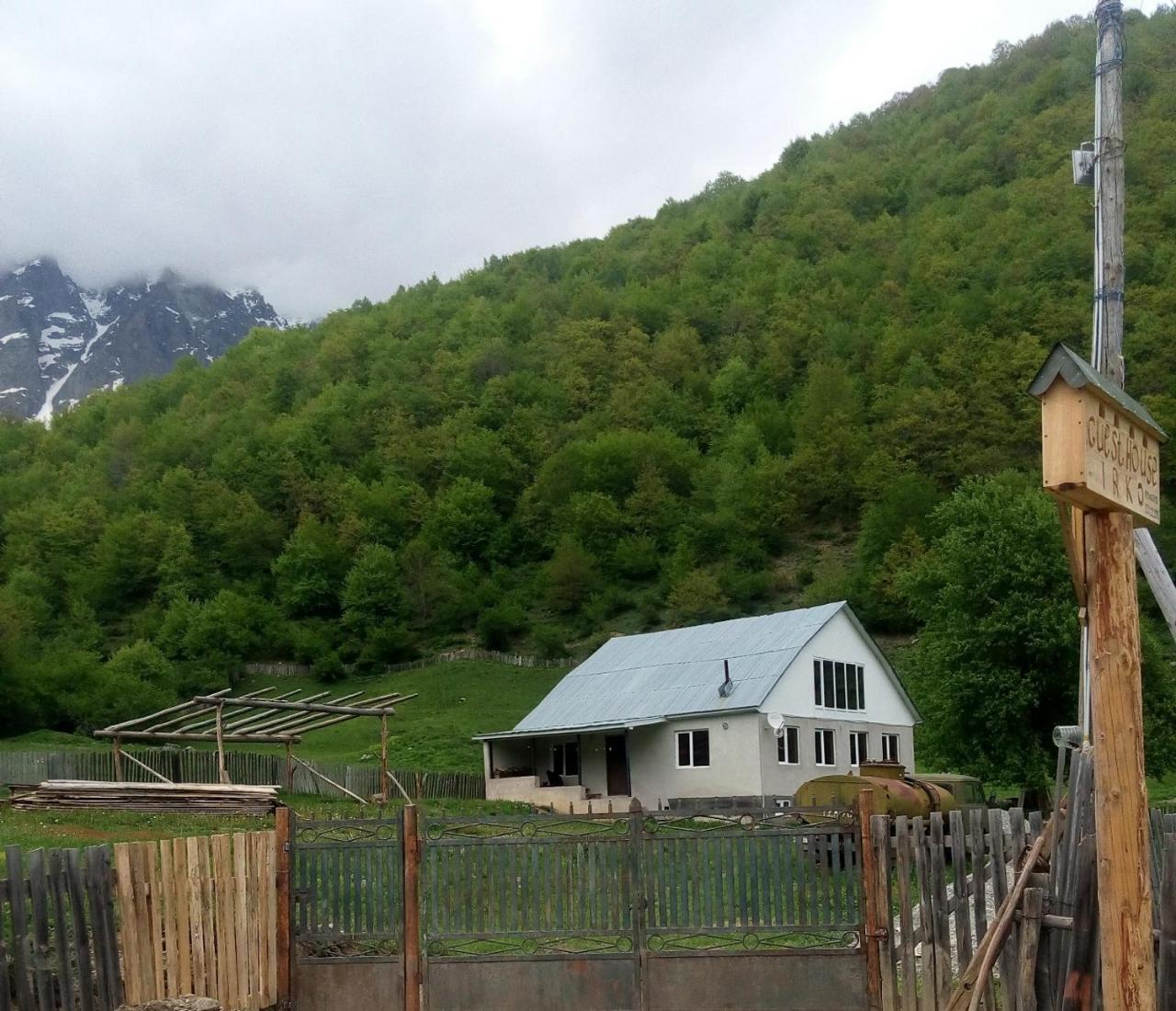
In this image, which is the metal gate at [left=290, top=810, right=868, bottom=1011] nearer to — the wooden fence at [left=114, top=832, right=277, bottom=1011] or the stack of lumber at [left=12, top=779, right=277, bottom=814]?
the wooden fence at [left=114, top=832, right=277, bottom=1011]

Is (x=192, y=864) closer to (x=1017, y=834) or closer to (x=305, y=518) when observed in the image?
(x=1017, y=834)

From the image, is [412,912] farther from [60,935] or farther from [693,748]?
[693,748]

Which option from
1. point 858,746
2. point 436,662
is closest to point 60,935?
point 858,746

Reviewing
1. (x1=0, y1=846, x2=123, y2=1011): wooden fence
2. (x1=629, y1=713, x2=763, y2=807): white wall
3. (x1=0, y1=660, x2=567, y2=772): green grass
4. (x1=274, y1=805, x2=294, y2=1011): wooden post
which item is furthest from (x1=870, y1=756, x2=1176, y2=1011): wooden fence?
(x1=0, y1=660, x2=567, y2=772): green grass

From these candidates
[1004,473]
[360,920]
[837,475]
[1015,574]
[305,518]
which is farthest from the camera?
[305,518]

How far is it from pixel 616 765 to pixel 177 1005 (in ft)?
109

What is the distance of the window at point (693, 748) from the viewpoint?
39344mm

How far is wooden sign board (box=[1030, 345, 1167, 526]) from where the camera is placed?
18.2 ft

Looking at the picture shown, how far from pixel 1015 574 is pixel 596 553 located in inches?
2554

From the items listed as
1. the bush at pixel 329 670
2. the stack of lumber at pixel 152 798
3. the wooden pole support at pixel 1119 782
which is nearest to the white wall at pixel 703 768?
the stack of lumber at pixel 152 798

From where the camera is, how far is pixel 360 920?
11359 mm

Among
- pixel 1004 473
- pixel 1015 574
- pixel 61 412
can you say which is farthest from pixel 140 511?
pixel 1015 574

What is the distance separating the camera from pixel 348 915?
37.3 ft

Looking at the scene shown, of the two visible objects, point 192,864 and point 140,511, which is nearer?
point 192,864
